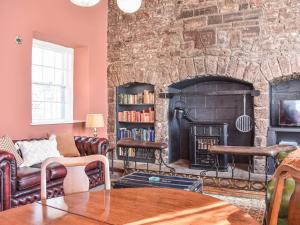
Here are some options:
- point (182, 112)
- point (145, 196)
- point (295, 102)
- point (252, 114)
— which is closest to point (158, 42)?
point (182, 112)

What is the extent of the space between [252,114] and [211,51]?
130 cm

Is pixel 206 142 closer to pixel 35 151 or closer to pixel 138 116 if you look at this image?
pixel 138 116

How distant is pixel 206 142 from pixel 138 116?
1470mm

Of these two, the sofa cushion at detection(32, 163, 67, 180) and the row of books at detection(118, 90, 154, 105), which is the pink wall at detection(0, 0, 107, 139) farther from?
the sofa cushion at detection(32, 163, 67, 180)

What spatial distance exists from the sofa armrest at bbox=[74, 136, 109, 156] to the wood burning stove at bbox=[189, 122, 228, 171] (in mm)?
1535

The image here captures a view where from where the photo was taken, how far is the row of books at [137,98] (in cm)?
570

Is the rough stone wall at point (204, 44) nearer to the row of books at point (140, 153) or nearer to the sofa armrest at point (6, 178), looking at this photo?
the row of books at point (140, 153)

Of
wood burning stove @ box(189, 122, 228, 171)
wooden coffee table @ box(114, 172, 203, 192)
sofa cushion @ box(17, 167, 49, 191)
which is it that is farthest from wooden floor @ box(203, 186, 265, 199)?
sofa cushion @ box(17, 167, 49, 191)

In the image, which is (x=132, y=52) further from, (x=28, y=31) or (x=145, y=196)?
(x=145, y=196)

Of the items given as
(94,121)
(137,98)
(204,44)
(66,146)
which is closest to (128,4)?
(204,44)

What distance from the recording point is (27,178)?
3355mm

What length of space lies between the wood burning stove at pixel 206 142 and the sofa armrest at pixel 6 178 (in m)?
2.98

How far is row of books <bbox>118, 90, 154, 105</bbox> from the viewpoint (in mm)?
5695

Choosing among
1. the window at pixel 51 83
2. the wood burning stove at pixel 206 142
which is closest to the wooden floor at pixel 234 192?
the wood burning stove at pixel 206 142
